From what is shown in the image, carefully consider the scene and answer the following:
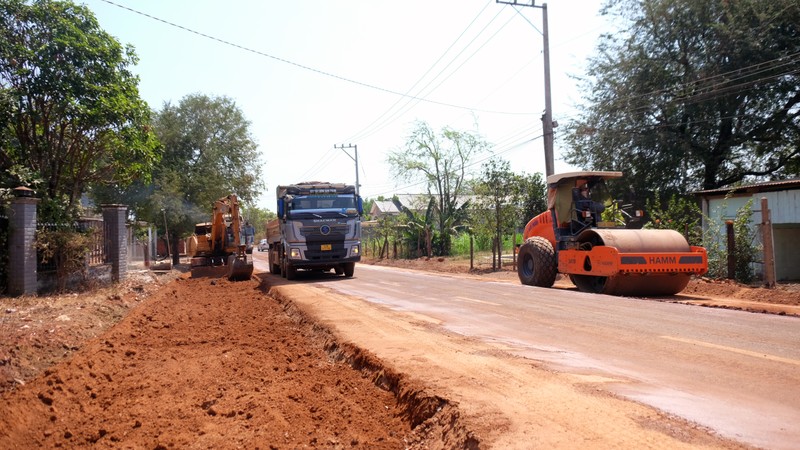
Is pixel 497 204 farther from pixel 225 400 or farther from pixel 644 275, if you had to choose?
pixel 225 400

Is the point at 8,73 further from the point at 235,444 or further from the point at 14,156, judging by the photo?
the point at 235,444

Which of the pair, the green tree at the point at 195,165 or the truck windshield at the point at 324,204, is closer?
the truck windshield at the point at 324,204

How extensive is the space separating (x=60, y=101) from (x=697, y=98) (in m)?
23.0

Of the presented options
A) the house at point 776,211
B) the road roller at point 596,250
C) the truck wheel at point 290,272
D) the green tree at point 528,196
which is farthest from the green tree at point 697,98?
the truck wheel at point 290,272

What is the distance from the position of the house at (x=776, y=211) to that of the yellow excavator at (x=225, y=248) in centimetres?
1551

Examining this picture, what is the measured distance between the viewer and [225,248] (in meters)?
24.3

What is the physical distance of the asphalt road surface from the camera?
4.82m

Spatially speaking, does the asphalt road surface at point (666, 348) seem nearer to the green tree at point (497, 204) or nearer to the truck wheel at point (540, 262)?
the truck wheel at point (540, 262)

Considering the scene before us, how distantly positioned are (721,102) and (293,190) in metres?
17.9

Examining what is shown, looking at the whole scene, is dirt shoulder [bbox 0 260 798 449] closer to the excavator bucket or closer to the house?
the excavator bucket

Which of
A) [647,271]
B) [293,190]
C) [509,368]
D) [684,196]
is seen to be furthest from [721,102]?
[509,368]

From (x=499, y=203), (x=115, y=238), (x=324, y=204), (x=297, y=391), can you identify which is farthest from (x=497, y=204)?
(x=297, y=391)

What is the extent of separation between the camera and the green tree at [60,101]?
49.4 feet

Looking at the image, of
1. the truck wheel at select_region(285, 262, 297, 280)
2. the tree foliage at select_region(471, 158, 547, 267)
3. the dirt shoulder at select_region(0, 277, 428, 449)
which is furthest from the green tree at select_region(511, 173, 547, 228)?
the dirt shoulder at select_region(0, 277, 428, 449)
